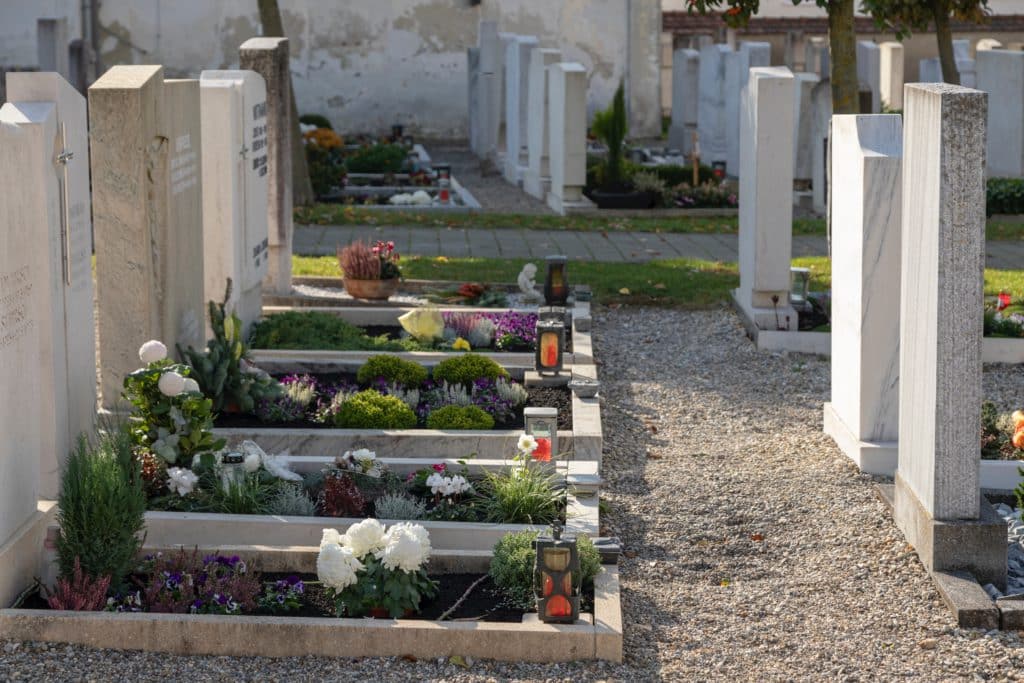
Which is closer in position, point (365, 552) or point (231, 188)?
point (365, 552)

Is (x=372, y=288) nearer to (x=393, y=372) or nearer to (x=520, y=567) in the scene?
(x=393, y=372)

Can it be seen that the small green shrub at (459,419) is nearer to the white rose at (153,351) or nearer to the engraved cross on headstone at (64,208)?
the white rose at (153,351)

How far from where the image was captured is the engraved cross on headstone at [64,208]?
6.71m

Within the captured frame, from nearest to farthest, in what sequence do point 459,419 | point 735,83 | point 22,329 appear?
point 22,329
point 459,419
point 735,83

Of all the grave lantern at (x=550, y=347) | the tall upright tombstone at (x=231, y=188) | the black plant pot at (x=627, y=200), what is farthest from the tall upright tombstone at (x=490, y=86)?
the grave lantern at (x=550, y=347)

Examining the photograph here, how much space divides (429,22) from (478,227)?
15663mm

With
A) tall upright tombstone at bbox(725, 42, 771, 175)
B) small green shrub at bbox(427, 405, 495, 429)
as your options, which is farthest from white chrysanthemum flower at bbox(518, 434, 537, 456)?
tall upright tombstone at bbox(725, 42, 771, 175)

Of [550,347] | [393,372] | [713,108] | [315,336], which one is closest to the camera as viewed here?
[393,372]

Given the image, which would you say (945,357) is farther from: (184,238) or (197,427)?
(184,238)

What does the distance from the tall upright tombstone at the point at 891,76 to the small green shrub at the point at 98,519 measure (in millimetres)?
19984

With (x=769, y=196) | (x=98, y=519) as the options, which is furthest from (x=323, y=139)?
(x=98, y=519)

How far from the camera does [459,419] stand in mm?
8039

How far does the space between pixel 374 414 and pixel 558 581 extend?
110 inches

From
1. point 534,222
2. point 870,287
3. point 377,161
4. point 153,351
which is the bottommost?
point 534,222
